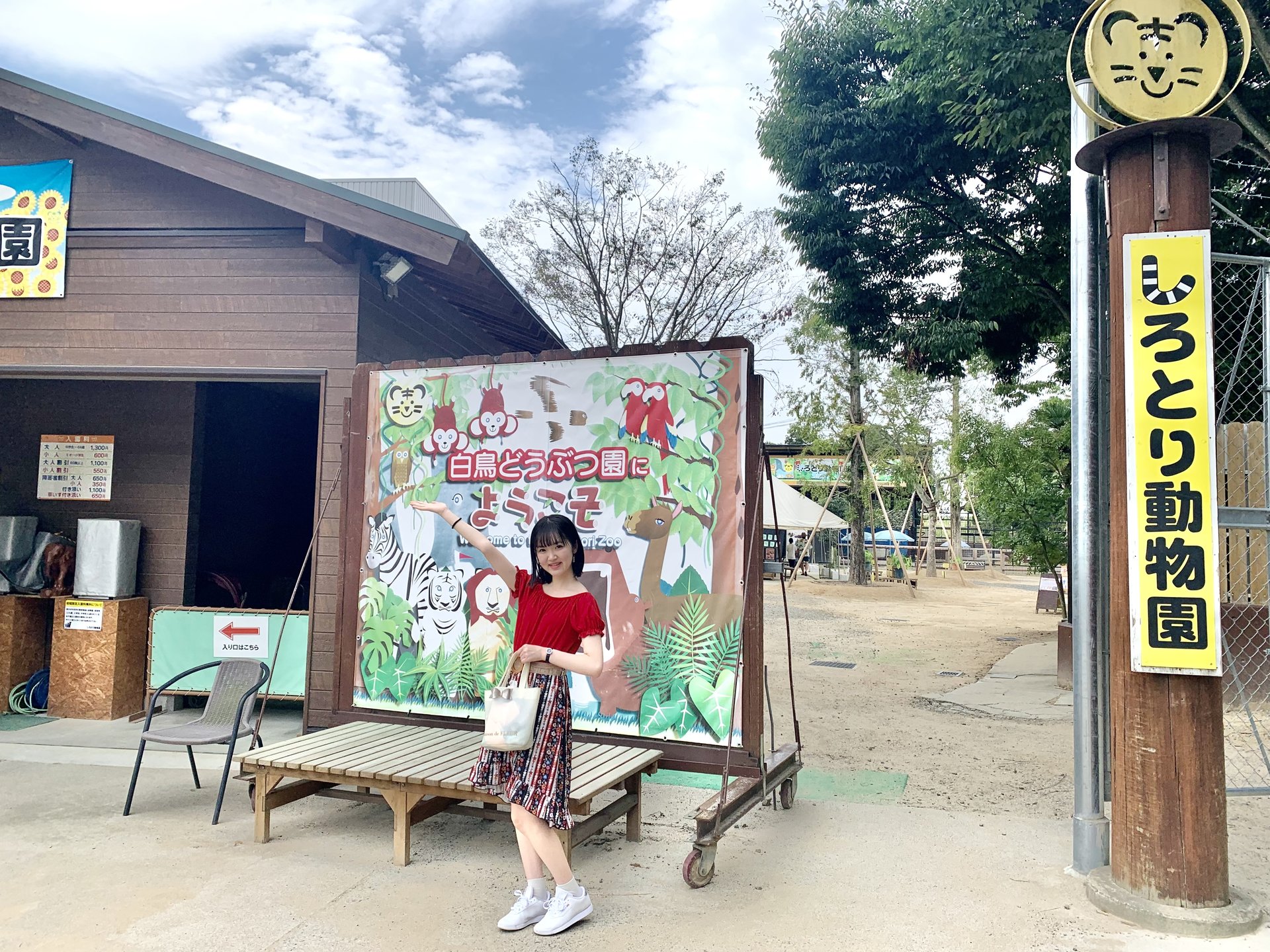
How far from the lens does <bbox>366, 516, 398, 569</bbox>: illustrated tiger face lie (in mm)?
5430

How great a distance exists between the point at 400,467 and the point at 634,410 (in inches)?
62.7

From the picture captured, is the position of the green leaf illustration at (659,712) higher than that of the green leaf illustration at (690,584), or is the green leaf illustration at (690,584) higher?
the green leaf illustration at (690,584)

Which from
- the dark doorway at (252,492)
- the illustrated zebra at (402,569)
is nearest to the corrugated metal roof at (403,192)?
the dark doorway at (252,492)

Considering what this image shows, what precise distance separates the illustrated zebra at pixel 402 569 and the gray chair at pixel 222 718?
0.84m

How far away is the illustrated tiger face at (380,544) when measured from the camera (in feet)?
17.8

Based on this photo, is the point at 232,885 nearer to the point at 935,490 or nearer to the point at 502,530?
the point at 502,530

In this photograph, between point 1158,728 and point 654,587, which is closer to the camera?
point 1158,728

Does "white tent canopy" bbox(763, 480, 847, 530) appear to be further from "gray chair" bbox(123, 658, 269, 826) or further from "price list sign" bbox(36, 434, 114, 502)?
"gray chair" bbox(123, 658, 269, 826)

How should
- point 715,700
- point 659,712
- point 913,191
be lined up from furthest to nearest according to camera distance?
point 913,191
point 659,712
point 715,700

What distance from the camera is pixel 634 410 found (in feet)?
16.1

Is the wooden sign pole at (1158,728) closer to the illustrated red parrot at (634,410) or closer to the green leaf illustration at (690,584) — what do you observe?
the green leaf illustration at (690,584)

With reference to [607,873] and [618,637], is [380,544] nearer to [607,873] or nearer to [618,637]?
[618,637]

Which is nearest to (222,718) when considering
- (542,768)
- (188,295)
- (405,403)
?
(405,403)

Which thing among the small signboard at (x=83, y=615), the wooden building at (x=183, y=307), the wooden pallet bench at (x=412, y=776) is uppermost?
the wooden building at (x=183, y=307)
